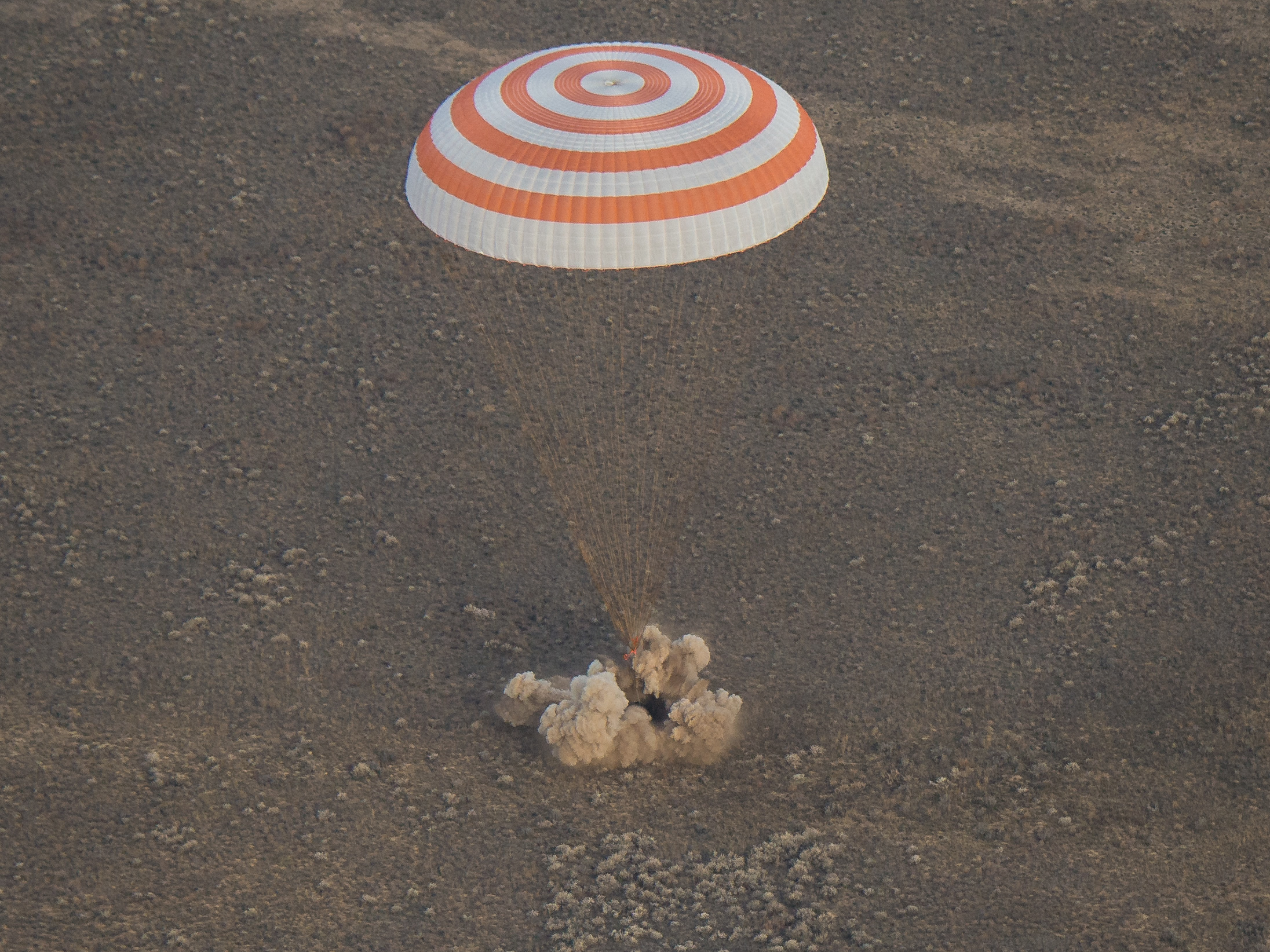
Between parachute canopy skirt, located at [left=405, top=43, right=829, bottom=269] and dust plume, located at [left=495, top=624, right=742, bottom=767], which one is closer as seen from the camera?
parachute canopy skirt, located at [left=405, top=43, right=829, bottom=269]

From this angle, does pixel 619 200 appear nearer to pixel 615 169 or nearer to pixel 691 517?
pixel 615 169

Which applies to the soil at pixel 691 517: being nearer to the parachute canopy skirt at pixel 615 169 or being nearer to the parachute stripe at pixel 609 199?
the parachute canopy skirt at pixel 615 169

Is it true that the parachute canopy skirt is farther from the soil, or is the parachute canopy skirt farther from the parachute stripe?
the soil

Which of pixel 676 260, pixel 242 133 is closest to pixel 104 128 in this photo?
pixel 242 133

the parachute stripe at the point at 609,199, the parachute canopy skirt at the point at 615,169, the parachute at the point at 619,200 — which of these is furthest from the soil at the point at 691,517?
the parachute stripe at the point at 609,199

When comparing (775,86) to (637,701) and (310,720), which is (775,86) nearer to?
(637,701)

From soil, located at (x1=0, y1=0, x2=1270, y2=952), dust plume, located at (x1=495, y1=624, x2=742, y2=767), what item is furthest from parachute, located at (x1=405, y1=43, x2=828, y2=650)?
soil, located at (x1=0, y1=0, x2=1270, y2=952)

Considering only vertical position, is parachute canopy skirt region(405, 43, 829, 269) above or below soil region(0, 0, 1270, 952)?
above
